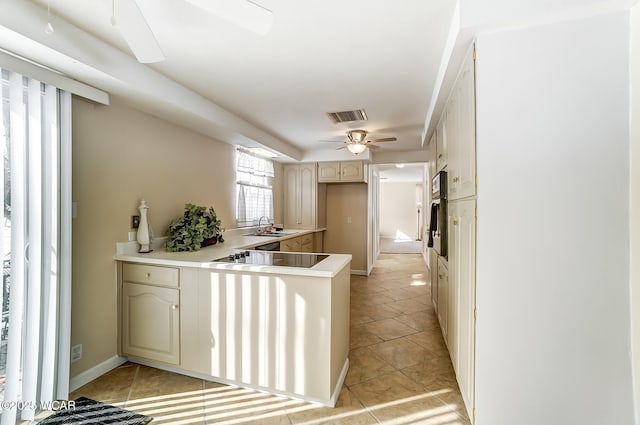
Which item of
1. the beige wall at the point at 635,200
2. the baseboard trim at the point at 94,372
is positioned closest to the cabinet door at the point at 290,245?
the baseboard trim at the point at 94,372

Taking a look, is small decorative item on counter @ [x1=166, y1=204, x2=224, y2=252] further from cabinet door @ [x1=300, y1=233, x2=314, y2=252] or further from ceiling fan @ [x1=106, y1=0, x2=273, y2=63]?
cabinet door @ [x1=300, y1=233, x2=314, y2=252]

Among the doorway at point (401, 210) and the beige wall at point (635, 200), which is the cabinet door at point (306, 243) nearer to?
the beige wall at point (635, 200)

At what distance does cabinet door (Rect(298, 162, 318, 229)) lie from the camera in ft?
17.5

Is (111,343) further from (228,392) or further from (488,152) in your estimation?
(488,152)

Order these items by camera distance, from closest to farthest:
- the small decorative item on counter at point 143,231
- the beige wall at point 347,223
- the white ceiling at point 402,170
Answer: the small decorative item on counter at point 143,231, the beige wall at point 347,223, the white ceiling at point 402,170

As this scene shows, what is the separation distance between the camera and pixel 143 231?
2488mm

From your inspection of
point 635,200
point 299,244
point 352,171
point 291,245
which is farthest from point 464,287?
point 352,171

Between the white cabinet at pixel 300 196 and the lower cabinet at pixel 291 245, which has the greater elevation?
the white cabinet at pixel 300 196

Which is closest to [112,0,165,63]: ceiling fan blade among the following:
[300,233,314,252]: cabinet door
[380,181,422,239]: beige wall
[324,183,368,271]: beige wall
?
[300,233,314,252]: cabinet door

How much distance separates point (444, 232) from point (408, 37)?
1.59 m

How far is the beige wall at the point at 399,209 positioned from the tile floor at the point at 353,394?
29.0 feet

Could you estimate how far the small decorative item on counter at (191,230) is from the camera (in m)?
2.68

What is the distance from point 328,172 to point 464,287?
3.74 metres

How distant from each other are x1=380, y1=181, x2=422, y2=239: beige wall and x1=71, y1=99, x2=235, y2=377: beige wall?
9.66 meters
